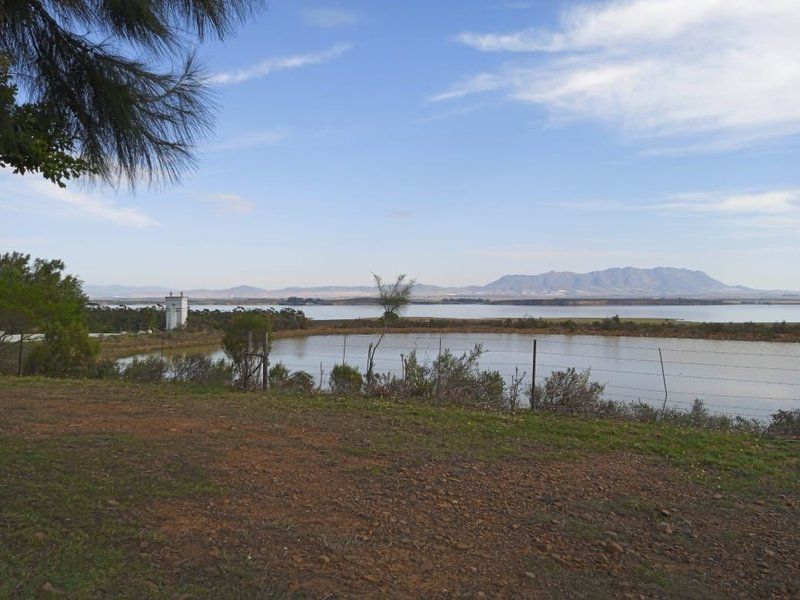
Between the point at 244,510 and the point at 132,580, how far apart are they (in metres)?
1.15

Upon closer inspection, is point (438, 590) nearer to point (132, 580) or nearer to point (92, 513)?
point (132, 580)

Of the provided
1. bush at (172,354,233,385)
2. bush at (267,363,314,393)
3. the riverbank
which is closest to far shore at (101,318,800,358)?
bush at (172,354,233,385)

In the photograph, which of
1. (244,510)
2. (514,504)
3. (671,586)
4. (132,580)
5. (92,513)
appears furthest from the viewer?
(514,504)

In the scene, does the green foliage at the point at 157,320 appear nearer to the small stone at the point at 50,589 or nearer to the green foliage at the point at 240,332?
the green foliage at the point at 240,332

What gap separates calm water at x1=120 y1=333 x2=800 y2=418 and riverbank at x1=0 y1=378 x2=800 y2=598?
18.2ft

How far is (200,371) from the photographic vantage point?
14.6 meters

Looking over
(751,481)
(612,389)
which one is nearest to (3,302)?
(612,389)

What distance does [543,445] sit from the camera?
6910 mm

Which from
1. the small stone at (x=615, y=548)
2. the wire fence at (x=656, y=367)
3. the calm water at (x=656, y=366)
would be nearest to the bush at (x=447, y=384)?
the wire fence at (x=656, y=367)

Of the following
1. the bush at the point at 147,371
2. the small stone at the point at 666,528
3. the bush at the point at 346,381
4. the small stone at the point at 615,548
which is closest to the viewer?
the small stone at the point at 615,548

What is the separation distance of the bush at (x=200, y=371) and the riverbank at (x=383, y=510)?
239 inches

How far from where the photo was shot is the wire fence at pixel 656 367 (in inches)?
508

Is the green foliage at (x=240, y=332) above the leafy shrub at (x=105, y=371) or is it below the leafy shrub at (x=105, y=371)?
above

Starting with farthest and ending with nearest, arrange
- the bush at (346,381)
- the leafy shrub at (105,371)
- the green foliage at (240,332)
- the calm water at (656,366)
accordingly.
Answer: the green foliage at (240,332) → the leafy shrub at (105,371) → the calm water at (656,366) → the bush at (346,381)
